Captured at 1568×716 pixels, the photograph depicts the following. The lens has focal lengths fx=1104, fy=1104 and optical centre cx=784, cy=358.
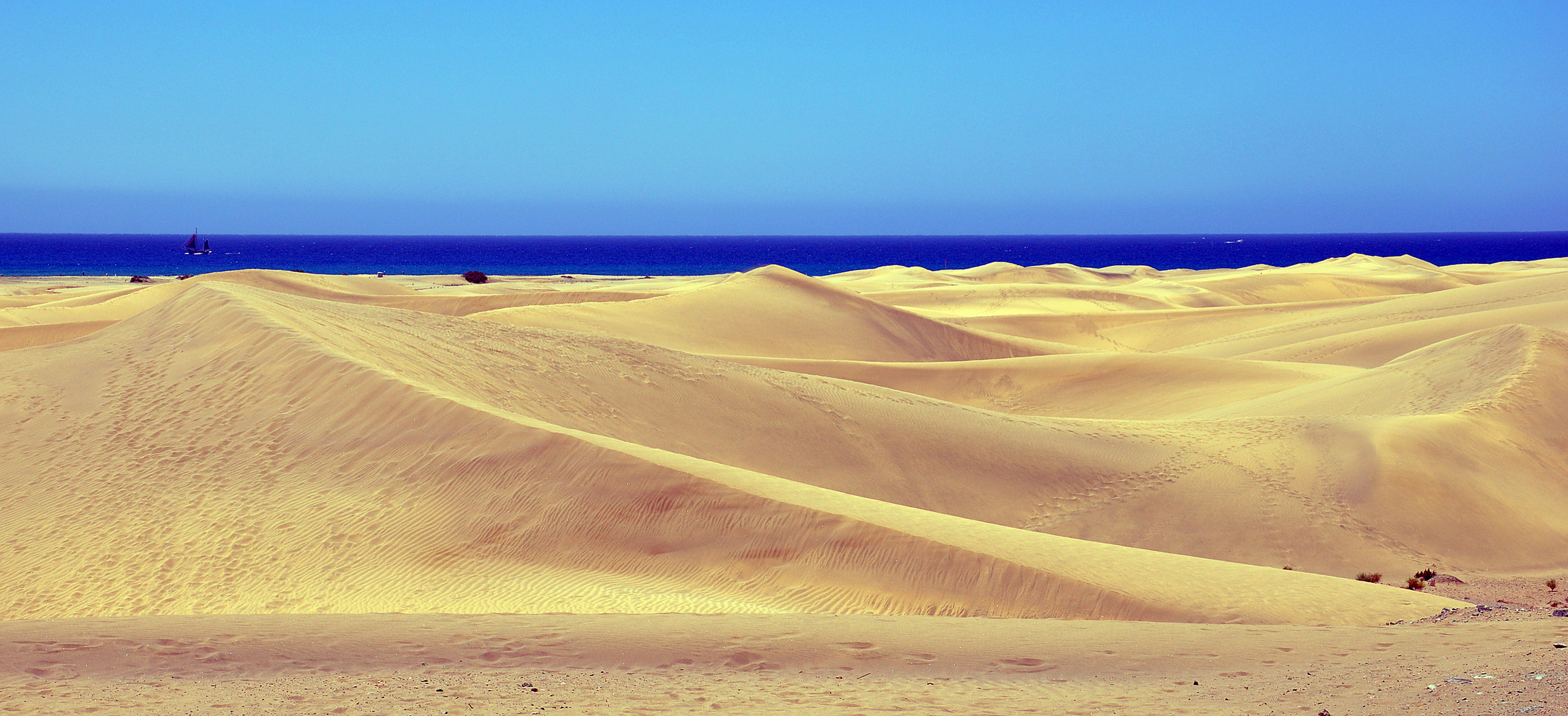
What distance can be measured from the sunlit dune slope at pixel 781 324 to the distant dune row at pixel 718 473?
0.62m

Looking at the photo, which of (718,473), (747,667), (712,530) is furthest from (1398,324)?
(747,667)

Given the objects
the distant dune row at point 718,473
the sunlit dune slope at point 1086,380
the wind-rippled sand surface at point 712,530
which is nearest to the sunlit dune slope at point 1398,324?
the distant dune row at point 718,473

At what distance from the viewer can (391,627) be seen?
7086 mm

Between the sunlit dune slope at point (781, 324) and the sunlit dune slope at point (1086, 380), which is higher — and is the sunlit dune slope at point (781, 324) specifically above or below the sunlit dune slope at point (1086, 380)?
above

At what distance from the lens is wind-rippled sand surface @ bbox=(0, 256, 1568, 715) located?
6.35m

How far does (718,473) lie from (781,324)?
2359cm

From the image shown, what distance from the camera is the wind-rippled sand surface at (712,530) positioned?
6352 mm

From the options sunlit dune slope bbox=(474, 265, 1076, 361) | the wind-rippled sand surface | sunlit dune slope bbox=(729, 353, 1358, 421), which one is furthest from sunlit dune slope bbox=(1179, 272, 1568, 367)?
sunlit dune slope bbox=(474, 265, 1076, 361)

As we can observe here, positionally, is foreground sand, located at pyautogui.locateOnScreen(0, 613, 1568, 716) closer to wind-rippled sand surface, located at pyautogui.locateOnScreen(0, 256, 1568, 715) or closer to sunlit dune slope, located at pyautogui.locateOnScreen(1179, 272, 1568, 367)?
wind-rippled sand surface, located at pyautogui.locateOnScreen(0, 256, 1568, 715)

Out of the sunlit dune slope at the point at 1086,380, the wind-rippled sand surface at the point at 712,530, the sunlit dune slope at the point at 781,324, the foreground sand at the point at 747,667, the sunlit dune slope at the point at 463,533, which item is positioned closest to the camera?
the foreground sand at the point at 747,667

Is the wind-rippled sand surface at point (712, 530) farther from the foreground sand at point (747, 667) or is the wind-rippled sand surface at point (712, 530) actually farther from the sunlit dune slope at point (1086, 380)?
the sunlit dune slope at point (1086, 380)

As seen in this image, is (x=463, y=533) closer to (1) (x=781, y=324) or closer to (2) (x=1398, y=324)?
(1) (x=781, y=324)

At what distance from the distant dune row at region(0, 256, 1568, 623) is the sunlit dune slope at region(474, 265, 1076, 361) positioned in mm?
618

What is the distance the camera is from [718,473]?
10.7 m
